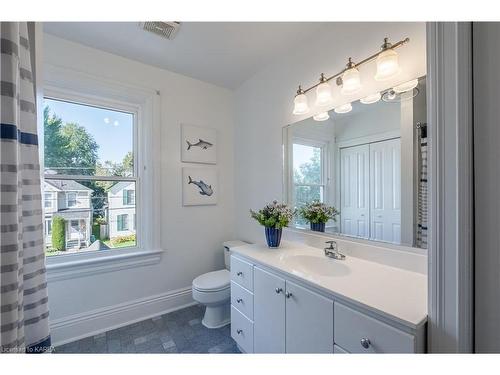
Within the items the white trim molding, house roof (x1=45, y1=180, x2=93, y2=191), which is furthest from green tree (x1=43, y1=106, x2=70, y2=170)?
the white trim molding

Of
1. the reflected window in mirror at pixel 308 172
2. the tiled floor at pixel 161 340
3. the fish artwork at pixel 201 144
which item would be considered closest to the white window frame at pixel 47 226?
the tiled floor at pixel 161 340

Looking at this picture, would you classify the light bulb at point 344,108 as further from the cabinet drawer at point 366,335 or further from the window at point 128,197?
the window at point 128,197

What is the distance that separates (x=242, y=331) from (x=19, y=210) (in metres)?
1.47

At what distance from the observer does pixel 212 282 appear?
1955 millimetres

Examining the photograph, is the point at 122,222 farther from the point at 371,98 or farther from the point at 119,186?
the point at 371,98

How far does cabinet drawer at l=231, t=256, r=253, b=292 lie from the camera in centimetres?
149

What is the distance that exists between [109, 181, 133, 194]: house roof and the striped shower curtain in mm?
1478

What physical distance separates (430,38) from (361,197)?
3.02 feet

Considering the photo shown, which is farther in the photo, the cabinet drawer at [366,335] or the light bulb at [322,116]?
the light bulb at [322,116]

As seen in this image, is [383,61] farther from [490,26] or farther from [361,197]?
[361,197]

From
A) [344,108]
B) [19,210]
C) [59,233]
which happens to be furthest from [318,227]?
[59,233]

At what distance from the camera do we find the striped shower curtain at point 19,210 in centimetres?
58

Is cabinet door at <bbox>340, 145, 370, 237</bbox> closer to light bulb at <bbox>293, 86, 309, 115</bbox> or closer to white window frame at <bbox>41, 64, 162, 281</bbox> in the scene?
light bulb at <bbox>293, 86, 309, 115</bbox>

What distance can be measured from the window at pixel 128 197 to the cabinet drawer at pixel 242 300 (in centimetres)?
131
